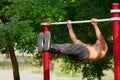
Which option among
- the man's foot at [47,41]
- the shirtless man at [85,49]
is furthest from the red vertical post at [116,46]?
the man's foot at [47,41]

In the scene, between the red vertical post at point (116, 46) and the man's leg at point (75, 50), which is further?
the man's leg at point (75, 50)

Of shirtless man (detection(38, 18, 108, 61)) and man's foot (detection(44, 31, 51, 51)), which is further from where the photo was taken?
man's foot (detection(44, 31, 51, 51))

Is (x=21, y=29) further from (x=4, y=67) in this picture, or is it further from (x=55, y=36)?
(x=4, y=67)

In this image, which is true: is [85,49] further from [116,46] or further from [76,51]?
[116,46]

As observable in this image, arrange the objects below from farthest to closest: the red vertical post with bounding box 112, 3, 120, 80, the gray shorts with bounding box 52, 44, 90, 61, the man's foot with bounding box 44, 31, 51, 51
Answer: the man's foot with bounding box 44, 31, 51, 51, the gray shorts with bounding box 52, 44, 90, 61, the red vertical post with bounding box 112, 3, 120, 80

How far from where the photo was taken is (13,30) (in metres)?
7.14

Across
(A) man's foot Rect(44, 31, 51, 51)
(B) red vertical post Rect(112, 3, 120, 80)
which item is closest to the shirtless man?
(A) man's foot Rect(44, 31, 51, 51)

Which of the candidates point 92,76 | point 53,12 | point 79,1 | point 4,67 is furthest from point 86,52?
point 4,67

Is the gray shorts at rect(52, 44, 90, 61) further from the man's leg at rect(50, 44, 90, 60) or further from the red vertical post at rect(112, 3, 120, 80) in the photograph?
the red vertical post at rect(112, 3, 120, 80)

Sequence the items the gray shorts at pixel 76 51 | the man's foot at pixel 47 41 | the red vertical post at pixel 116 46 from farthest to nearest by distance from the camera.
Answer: the man's foot at pixel 47 41
the gray shorts at pixel 76 51
the red vertical post at pixel 116 46

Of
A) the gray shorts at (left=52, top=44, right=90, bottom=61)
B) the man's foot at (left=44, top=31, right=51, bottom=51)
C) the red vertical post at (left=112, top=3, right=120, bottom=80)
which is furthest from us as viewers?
the man's foot at (left=44, top=31, right=51, bottom=51)

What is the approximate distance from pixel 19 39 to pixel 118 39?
378cm

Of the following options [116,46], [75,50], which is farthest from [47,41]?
[116,46]

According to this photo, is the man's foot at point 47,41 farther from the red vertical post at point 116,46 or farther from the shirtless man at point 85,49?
the red vertical post at point 116,46
